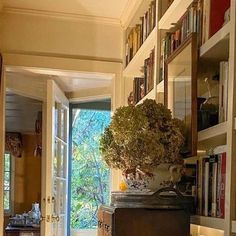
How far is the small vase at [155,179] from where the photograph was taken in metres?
1.70

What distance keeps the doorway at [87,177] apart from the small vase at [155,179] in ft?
13.8

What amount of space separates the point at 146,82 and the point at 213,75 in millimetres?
1010

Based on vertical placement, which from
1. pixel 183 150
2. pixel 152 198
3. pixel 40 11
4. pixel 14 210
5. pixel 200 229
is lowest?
pixel 14 210

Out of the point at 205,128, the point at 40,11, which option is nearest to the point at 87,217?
the point at 40,11

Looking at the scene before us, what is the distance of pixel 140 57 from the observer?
9.96 feet

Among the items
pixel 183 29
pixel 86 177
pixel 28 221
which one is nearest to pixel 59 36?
pixel 183 29

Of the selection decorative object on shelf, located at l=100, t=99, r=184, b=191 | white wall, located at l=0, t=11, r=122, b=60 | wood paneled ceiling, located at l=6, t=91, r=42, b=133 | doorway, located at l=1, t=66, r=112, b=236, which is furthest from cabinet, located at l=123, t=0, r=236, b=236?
wood paneled ceiling, located at l=6, t=91, r=42, b=133

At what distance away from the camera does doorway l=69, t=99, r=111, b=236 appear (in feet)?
19.5

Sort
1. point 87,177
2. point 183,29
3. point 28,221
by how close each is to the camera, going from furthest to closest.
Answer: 1. point 28,221
2. point 87,177
3. point 183,29

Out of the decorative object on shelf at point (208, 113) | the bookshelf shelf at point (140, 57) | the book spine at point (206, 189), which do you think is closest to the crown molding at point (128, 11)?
the bookshelf shelf at point (140, 57)

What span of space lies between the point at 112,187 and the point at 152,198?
198 cm

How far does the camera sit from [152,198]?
160 cm

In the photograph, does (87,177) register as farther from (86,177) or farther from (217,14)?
(217,14)

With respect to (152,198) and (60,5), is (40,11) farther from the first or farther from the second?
(152,198)
